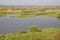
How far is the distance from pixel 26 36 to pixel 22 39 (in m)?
0.73

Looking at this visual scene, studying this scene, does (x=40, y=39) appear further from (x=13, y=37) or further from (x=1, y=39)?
(x=1, y=39)

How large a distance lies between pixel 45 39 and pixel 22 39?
1.43m

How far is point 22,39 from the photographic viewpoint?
434 inches

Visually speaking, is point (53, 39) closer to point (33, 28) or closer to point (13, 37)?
point (13, 37)

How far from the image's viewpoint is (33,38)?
36.3ft

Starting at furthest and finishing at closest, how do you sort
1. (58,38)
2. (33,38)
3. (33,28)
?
(33,28), (33,38), (58,38)

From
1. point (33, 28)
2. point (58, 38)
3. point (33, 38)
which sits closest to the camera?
point (58, 38)

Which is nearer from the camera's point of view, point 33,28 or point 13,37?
point 13,37

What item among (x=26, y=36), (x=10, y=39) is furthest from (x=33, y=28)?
(x=10, y=39)

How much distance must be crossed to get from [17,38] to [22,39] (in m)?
0.36

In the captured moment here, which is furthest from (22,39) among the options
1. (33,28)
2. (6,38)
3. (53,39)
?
(33,28)

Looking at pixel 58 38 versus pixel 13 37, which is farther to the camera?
pixel 13 37

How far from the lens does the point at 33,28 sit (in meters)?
14.6

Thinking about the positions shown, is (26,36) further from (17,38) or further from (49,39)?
(49,39)
